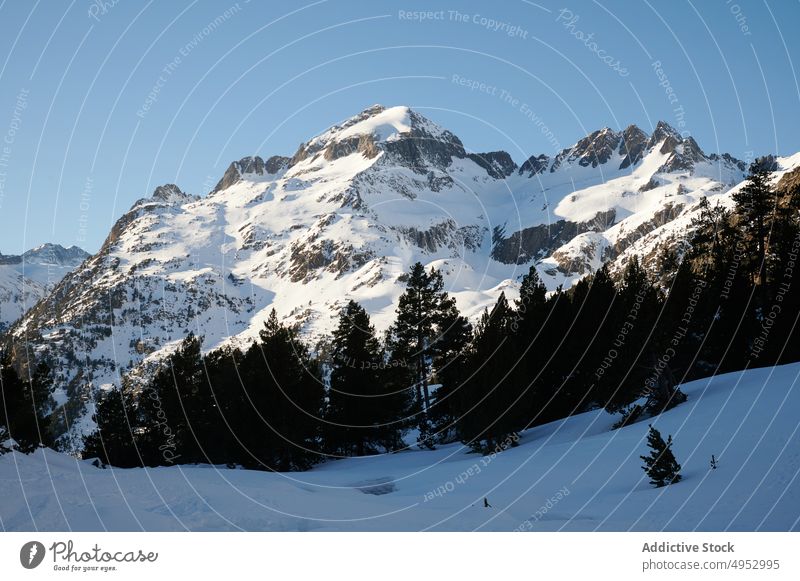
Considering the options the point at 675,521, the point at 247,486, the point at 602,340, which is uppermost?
the point at 602,340

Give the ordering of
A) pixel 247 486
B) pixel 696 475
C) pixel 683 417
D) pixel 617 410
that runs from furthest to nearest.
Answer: pixel 617 410, pixel 683 417, pixel 247 486, pixel 696 475

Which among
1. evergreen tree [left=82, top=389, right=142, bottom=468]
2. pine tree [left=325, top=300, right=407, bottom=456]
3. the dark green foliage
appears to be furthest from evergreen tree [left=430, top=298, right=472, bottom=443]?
the dark green foliage

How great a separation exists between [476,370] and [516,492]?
546 inches

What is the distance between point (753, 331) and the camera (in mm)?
39906

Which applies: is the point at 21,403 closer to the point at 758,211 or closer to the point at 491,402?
A: the point at 491,402

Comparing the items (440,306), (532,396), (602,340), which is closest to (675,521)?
(532,396)

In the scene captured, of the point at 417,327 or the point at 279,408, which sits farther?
the point at 417,327

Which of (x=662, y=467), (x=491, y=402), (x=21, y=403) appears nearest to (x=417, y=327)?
(x=491, y=402)

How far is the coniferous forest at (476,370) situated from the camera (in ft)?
112

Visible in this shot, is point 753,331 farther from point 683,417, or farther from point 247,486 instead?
point 247,486

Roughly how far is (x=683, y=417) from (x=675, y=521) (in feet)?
39.8
